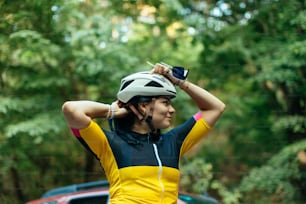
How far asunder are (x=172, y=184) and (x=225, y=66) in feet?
16.1

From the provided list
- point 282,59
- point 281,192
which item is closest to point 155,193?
point 282,59

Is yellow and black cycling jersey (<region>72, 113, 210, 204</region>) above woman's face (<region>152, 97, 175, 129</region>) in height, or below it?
below

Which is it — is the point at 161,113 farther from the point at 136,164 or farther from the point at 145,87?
the point at 136,164

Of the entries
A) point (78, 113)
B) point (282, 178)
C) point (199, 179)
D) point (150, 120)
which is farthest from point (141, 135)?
point (199, 179)

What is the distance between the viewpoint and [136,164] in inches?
94.2

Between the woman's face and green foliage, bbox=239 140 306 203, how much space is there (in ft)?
12.7

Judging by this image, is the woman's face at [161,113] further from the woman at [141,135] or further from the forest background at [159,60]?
the forest background at [159,60]

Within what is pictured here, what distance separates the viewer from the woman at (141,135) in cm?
236

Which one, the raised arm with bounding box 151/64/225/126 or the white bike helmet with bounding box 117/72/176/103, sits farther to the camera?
the raised arm with bounding box 151/64/225/126

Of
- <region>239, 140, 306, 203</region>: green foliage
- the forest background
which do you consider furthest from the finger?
Answer: <region>239, 140, 306, 203</region>: green foliage

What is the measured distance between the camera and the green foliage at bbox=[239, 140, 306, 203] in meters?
6.26

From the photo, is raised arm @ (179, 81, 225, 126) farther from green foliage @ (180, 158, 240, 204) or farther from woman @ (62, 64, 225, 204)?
green foliage @ (180, 158, 240, 204)

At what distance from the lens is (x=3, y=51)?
6.28 meters

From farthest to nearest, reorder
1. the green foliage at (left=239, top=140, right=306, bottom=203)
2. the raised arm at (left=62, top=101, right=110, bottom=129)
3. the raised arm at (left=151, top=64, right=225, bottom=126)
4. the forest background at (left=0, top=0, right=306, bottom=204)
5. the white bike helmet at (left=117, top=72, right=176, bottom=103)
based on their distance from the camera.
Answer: the green foliage at (left=239, top=140, right=306, bottom=203) < the forest background at (left=0, top=0, right=306, bottom=204) < the raised arm at (left=151, top=64, right=225, bottom=126) < the white bike helmet at (left=117, top=72, right=176, bottom=103) < the raised arm at (left=62, top=101, right=110, bottom=129)
